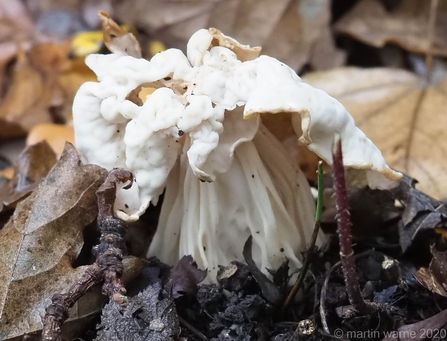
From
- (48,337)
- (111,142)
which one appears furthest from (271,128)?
(48,337)

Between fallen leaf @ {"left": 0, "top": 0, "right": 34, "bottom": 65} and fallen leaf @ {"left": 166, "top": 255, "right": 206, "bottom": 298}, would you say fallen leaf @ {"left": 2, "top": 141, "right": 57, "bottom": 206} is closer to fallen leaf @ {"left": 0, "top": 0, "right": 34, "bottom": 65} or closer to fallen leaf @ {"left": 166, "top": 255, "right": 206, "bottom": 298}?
fallen leaf @ {"left": 166, "top": 255, "right": 206, "bottom": 298}

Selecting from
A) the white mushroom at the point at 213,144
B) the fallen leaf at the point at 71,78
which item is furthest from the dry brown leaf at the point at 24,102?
the white mushroom at the point at 213,144

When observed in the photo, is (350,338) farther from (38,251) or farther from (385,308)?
(38,251)

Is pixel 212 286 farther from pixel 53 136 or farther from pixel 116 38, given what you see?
pixel 53 136

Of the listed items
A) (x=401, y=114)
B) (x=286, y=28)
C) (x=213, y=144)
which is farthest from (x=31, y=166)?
(x=286, y=28)

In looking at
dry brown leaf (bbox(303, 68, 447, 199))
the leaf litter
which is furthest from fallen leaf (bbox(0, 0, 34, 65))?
dry brown leaf (bbox(303, 68, 447, 199))

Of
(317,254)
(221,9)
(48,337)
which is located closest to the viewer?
(48,337)
